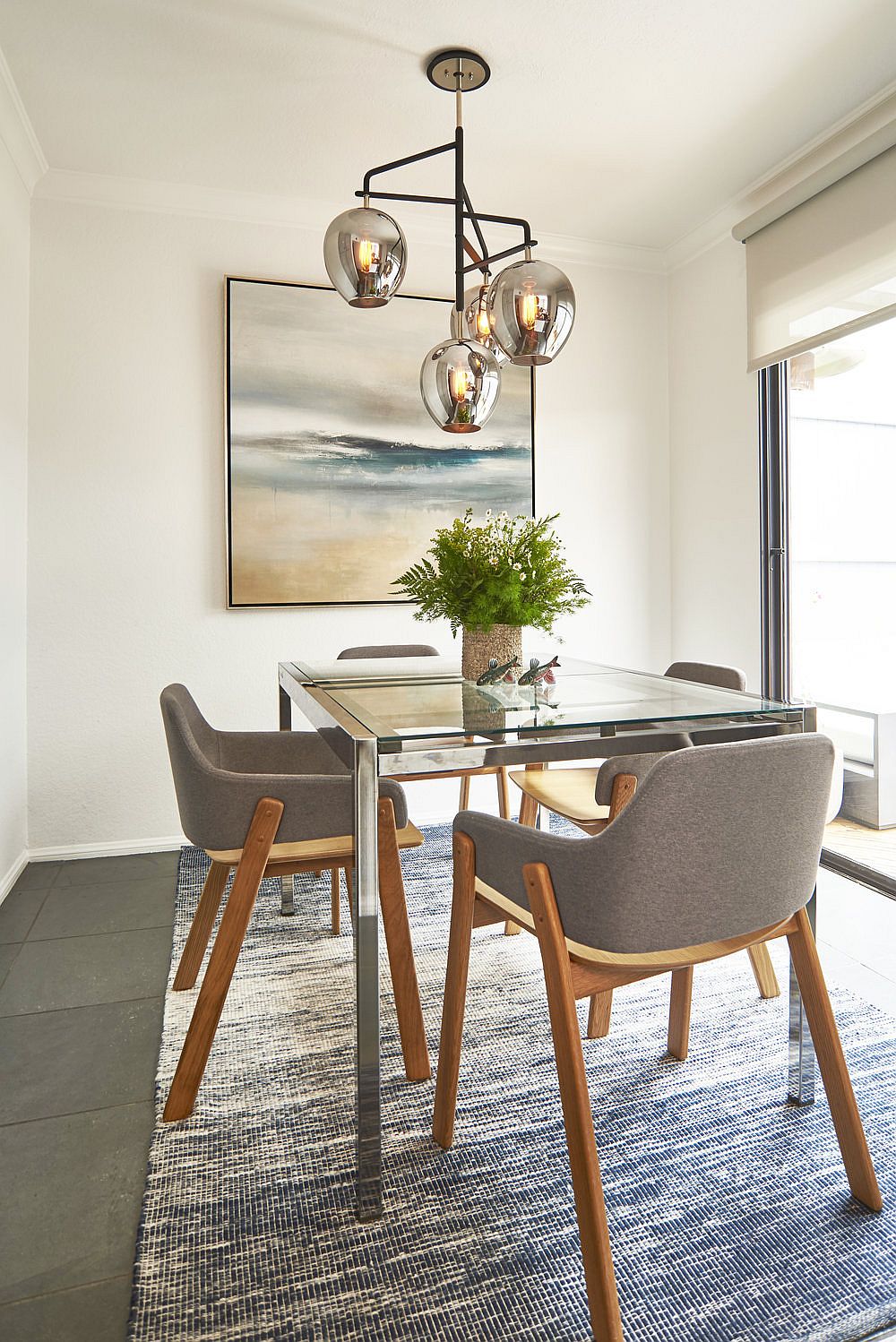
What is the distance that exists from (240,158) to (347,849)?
2648 mm

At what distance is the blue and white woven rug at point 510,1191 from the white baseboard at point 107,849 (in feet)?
4.54

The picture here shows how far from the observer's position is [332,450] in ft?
11.5

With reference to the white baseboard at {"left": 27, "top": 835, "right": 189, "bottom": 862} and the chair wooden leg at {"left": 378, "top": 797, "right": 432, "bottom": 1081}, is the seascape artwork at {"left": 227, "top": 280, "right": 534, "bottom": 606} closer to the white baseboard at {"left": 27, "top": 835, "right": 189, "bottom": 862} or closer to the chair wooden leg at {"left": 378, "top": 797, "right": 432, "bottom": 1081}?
the white baseboard at {"left": 27, "top": 835, "right": 189, "bottom": 862}

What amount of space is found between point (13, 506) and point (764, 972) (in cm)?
284

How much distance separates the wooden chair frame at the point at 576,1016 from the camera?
3.62 ft

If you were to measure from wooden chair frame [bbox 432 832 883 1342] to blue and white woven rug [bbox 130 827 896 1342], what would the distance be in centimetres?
9

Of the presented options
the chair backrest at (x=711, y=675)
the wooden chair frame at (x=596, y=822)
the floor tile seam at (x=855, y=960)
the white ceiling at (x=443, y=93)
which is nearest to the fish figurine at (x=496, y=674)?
the wooden chair frame at (x=596, y=822)

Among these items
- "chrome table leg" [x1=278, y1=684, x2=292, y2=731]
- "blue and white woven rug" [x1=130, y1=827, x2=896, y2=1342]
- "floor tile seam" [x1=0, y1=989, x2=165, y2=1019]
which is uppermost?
"chrome table leg" [x1=278, y1=684, x2=292, y2=731]

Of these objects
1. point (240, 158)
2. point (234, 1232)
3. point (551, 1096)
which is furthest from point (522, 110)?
point (234, 1232)

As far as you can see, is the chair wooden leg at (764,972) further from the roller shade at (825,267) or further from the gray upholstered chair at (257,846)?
the roller shade at (825,267)

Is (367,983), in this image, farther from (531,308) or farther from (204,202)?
(204,202)

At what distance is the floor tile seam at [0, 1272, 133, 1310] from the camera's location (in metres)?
1.19

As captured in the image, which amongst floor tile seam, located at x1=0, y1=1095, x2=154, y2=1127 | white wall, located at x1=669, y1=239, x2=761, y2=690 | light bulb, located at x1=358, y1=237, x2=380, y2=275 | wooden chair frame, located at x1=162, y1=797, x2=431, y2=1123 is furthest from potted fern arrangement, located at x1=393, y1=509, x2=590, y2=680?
white wall, located at x1=669, y1=239, x2=761, y2=690

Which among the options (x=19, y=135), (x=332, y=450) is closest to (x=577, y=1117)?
(x=332, y=450)
